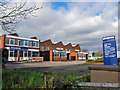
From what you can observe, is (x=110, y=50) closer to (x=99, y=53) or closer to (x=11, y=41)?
(x=11, y=41)

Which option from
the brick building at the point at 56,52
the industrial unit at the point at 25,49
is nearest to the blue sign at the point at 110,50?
the industrial unit at the point at 25,49

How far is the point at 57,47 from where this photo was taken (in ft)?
171

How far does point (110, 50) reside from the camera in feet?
25.6

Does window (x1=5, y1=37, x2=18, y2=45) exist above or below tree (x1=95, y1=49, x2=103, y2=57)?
above

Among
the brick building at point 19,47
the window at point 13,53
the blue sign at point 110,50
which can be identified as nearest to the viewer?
the blue sign at point 110,50

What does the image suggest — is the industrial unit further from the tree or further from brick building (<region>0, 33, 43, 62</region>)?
the tree

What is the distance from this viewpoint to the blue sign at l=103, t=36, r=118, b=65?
7625mm

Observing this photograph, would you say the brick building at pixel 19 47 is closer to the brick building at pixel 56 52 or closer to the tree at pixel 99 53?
the brick building at pixel 56 52

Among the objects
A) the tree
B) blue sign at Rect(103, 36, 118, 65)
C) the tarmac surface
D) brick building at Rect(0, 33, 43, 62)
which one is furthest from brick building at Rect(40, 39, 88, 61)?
blue sign at Rect(103, 36, 118, 65)

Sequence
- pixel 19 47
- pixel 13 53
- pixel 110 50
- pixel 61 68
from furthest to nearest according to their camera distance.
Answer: pixel 19 47
pixel 13 53
pixel 61 68
pixel 110 50

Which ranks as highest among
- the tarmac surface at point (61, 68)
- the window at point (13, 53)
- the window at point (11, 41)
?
the window at point (11, 41)

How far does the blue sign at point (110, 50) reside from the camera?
25.0 ft

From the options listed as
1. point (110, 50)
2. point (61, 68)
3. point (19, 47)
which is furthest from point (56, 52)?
point (110, 50)

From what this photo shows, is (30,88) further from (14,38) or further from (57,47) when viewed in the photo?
(57,47)
